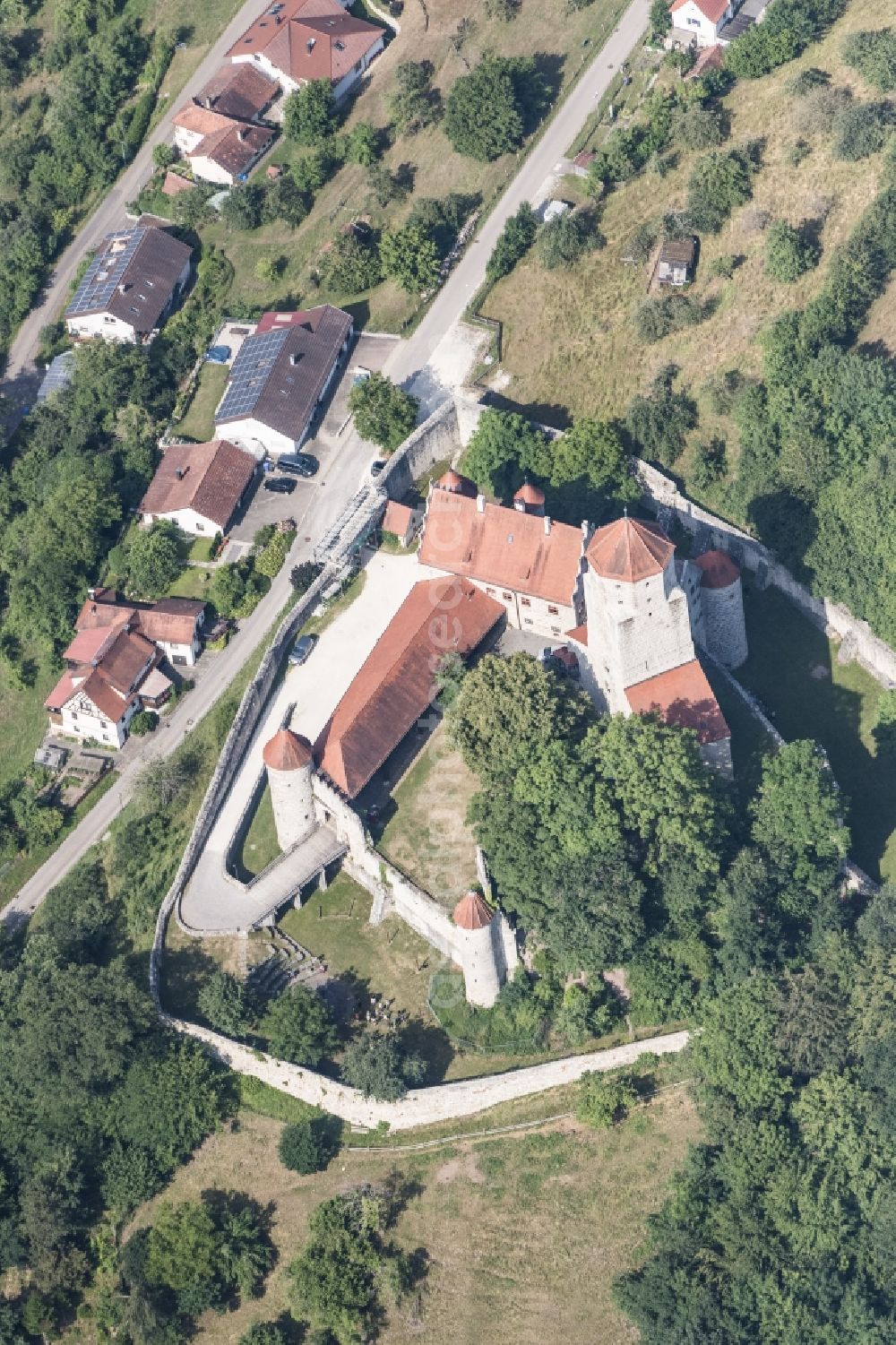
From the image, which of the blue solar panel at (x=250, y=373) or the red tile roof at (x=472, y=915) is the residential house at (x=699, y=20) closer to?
the blue solar panel at (x=250, y=373)

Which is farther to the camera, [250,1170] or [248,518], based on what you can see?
[248,518]

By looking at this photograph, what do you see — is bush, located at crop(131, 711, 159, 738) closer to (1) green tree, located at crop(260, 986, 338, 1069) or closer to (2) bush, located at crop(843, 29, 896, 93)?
(1) green tree, located at crop(260, 986, 338, 1069)

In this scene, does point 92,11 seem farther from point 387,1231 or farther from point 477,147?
point 387,1231

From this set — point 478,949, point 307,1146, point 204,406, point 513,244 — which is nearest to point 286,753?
point 478,949

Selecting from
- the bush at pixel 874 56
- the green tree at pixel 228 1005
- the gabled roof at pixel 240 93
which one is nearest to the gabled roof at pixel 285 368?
the gabled roof at pixel 240 93

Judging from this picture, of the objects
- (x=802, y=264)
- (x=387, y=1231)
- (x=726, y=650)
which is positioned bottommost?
(x=387, y=1231)

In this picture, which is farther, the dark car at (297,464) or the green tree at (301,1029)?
the dark car at (297,464)

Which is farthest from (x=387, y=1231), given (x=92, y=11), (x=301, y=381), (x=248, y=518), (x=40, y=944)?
(x=92, y=11)
